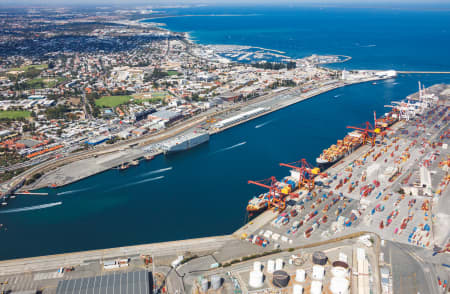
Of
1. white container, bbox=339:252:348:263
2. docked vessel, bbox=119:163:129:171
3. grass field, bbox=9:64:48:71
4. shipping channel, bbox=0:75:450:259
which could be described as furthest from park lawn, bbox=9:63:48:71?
white container, bbox=339:252:348:263

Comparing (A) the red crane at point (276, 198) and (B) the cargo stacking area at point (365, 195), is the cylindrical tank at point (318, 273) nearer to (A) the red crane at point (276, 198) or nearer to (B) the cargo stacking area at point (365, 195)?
(B) the cargo stacking area at point (365, 195)

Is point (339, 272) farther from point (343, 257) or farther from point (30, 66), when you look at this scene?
point (30, 66)

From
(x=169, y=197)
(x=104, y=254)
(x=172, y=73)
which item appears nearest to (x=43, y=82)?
(x=172, y=73)

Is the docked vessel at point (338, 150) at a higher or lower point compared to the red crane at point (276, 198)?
higher

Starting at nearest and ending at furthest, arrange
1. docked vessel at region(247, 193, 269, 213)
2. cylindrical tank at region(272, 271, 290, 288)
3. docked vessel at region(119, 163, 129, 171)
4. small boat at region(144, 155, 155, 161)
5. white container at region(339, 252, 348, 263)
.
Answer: cylindrical tank at region(272, 271, 290, 288) < white container at region(339, 252, 348, 263) < docked vessel at region(247, 193, 269, 213) < docked vessel at region(119, 163, 129, 171) < small boat at region(144, 155, 155, 161)

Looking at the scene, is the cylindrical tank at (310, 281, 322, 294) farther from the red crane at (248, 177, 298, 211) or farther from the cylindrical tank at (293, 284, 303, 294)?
the red crane at (248, 177, 298, 211)

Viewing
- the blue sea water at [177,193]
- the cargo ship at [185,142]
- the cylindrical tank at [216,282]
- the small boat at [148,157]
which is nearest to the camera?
the cylindrical tank at [216,282]

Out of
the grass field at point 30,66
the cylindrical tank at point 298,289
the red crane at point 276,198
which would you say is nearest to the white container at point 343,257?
the cylindrical tank at point 298,289
